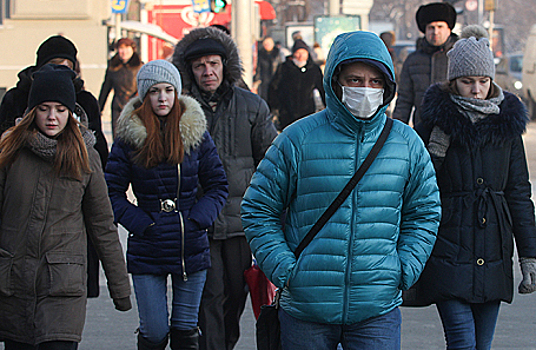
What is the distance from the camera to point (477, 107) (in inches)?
172

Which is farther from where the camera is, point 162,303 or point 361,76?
point 162,303

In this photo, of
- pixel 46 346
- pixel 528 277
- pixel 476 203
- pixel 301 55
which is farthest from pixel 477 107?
pixel 301 55

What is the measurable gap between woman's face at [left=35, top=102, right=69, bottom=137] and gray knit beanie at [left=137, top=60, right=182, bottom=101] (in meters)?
0.75

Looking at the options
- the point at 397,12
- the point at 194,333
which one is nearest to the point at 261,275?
the point at 194,333

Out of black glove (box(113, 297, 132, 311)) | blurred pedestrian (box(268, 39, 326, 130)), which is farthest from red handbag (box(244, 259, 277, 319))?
blurred pedestrian (box(268, 39, 326, 130))

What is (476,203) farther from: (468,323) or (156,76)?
(156,76)

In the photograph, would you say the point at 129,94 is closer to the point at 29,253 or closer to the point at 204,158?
the point at 204,158

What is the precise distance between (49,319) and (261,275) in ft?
3.76

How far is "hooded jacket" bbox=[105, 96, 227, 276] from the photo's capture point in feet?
15.1

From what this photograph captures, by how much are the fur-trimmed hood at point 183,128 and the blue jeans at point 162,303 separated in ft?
2.22

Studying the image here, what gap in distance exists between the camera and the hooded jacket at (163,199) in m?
4.61

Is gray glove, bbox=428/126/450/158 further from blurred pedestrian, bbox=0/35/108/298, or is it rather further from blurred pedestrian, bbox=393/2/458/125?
blurred pedestrian, bbox=393/2/458/125

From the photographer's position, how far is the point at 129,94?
1314 cm

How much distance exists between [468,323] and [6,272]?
2177 millimetres
